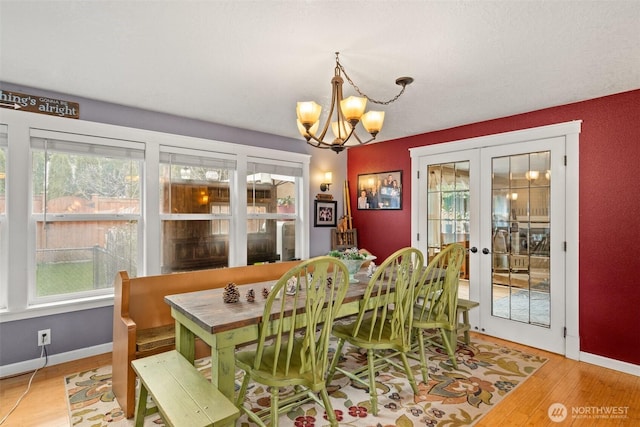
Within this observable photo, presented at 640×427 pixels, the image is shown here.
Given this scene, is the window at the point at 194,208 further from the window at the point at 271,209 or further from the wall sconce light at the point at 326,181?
the wall sconce light at the point at 326,181

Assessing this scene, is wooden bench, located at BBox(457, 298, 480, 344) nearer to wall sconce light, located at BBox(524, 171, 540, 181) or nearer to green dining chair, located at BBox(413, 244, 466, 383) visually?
green dining chair, located at BBox(413, 244, 466, 383)

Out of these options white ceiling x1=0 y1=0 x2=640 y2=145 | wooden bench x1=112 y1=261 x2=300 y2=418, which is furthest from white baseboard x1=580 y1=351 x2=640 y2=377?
wooden bench x1=112 y1=261 x2=300 y2=418

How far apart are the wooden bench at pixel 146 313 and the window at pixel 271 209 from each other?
967mm

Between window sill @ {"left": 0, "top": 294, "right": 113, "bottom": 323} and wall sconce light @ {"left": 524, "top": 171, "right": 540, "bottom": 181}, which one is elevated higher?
wall sconce light @ {"left": 524, "top": 171, "right": 540, "bottom": 181}

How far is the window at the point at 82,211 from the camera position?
293 cm

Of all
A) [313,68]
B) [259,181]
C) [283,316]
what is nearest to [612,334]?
[283,316]

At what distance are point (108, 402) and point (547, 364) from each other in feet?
11.8

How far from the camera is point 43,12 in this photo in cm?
179

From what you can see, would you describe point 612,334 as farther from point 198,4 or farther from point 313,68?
point 198,4

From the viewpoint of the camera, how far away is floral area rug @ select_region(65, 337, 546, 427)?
213cm

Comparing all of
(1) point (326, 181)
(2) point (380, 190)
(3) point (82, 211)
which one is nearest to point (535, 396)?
(2) point (380, 190)

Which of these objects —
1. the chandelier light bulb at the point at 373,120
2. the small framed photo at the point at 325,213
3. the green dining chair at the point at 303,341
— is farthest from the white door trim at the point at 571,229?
the small framed photo at the point at 325,213

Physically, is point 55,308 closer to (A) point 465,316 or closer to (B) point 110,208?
(B) point 110,208

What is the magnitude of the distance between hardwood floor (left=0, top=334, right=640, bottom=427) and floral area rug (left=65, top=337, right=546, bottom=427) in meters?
0.07
